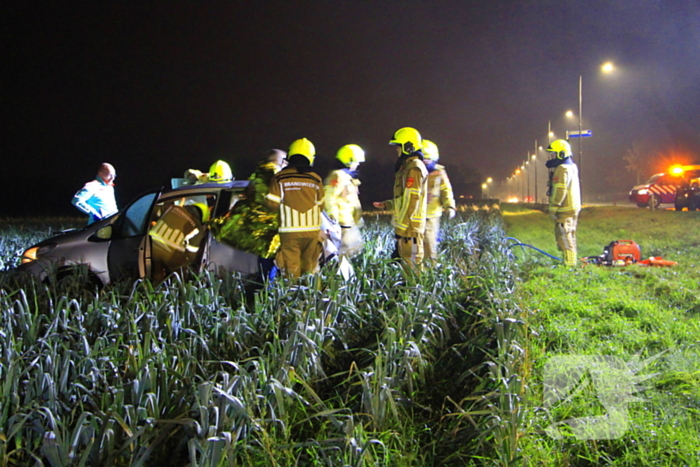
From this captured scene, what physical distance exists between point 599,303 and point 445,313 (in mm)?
2415

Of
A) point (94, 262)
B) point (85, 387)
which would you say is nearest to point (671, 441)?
point (85, 387)

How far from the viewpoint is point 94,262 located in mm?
5566

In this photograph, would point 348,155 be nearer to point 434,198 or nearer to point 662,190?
point 434,198

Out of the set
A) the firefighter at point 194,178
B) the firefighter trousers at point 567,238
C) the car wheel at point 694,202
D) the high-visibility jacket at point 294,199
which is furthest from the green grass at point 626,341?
the car wheel at point 694,202

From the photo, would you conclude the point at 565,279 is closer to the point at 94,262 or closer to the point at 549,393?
the point at 549,393

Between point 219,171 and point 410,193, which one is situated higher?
point 219,171

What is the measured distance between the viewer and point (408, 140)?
6.45m

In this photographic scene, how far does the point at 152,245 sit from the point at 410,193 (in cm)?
273

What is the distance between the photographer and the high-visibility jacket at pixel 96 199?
7721mm

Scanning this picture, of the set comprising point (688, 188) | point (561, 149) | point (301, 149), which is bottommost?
point (301, 149)

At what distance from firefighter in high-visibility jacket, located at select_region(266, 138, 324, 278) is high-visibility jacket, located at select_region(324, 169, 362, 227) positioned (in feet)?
4.98

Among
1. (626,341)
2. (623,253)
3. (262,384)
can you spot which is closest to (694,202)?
(623,253)

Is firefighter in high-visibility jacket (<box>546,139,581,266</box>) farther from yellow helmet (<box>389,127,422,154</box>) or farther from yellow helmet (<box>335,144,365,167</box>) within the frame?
yellow helmet (<box>335,144,365,167</box>)

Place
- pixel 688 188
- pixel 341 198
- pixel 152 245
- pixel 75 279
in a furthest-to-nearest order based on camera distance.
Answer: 1. pixel 688 188
2. pixel 341 198
3. pixel 152 245
4. pixel 75 279
